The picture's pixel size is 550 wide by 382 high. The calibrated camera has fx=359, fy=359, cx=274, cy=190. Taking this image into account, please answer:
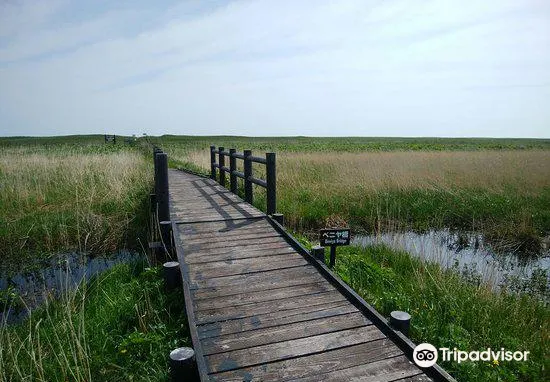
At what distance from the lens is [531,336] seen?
4.09m

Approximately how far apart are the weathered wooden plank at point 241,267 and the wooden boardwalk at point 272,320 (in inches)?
0.5

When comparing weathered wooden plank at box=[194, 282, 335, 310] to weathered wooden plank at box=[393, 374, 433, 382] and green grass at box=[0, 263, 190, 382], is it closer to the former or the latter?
green grass at box=[0, 263, 190, 382]

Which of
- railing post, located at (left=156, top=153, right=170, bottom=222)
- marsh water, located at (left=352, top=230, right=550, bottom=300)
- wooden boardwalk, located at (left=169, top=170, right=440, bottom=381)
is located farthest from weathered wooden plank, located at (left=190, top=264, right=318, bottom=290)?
marsh water, located at (left=352, top=230, right=550, bottom=300)

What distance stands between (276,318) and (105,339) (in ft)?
6.36

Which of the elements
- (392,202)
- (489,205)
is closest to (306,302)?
(392,202)

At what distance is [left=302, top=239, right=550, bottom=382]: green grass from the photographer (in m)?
3.42

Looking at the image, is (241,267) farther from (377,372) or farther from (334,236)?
(377,372)

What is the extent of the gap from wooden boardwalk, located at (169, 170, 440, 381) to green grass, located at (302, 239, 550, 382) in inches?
33.2

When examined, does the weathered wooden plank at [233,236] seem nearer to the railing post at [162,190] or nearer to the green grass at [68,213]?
the railing post at [162,190]

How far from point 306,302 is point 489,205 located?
871 centimetres

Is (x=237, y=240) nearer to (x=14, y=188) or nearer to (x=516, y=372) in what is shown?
(x=516, y=372)

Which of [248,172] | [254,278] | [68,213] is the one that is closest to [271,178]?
[248,172]

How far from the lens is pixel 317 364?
113 inches

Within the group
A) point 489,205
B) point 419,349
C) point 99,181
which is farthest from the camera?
point 99,181
